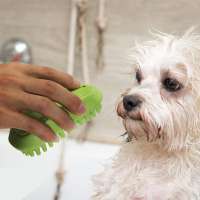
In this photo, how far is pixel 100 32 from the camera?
1423 mm

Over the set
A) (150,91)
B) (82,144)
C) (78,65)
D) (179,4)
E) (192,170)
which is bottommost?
(192,170)

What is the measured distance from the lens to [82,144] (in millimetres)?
1479

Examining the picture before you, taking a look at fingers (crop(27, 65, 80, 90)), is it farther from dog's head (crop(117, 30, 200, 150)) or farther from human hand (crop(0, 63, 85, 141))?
dog's head (crop(117, 30, 200, 150))

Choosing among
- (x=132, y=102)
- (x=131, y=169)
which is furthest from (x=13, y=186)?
(x=132, y=102)

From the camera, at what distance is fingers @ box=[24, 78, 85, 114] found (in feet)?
2.10

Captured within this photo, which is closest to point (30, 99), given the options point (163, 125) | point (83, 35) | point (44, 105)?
point (44, 105)

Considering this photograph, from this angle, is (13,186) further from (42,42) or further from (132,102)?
(132,102)

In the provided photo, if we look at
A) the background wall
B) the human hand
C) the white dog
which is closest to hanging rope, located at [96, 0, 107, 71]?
the background wall

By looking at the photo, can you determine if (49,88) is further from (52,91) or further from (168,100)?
(168,100)

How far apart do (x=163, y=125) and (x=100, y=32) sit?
0.66 m

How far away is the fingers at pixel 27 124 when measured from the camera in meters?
0.64

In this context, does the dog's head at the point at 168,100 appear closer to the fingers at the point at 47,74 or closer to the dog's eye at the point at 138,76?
the dog's eye at the point at 138,76

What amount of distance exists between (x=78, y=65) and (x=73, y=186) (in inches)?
14.8

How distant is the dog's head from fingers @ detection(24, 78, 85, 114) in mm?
156
